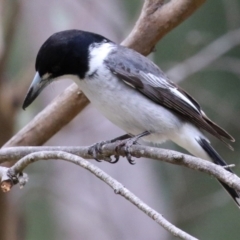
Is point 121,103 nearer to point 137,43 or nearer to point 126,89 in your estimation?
point 126,89

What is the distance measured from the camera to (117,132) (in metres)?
3.67

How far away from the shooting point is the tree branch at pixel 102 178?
3.74 ft

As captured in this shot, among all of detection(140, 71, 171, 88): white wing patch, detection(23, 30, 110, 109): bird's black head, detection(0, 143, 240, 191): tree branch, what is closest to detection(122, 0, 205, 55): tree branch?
detection(140, 71, 171, 88): white wing patch

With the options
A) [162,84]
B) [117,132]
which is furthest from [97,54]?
[117,132]

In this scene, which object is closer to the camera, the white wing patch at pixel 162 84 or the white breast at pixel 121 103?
the white breast at pixel 121 103

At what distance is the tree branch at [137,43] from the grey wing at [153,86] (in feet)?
0.24

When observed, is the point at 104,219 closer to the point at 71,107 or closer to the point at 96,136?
the point at 96,136

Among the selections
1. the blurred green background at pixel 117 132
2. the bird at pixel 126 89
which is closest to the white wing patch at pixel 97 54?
the bird at pixel 126 89

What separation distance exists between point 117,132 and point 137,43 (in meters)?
1.63

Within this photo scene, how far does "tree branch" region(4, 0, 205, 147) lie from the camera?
199 cm

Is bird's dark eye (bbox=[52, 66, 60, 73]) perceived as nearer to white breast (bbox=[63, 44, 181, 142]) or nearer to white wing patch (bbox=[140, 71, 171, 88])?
white breast (bbox=[63, 44, 181, 142])

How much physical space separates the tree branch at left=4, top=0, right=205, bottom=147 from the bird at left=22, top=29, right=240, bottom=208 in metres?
0.08

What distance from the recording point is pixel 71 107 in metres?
2.11

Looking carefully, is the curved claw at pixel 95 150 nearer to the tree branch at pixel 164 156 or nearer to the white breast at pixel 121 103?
the tree branch at pixel 164 156
